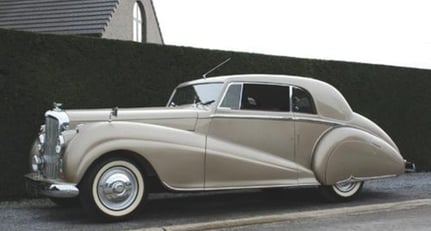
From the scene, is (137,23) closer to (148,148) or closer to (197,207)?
(197,207)

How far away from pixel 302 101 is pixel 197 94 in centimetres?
150

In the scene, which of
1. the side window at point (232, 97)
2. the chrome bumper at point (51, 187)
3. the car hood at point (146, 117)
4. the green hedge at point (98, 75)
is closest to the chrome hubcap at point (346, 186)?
the side window at point (232, 97)

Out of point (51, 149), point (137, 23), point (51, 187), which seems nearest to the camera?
point (51, 187)

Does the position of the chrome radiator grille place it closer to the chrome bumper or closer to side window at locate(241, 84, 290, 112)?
the chrome bumper

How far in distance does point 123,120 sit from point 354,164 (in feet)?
11.0

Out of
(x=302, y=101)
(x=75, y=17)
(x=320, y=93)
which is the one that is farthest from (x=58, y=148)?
(x=75, y=17)

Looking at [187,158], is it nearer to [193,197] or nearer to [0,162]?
[193,197]

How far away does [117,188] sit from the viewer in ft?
23.4

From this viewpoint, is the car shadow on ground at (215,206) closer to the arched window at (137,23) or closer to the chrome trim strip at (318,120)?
the chrome trim strip at (318,120)

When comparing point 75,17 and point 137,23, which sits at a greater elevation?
point 137,23

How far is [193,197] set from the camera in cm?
943

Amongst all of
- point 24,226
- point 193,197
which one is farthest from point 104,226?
point 193,197

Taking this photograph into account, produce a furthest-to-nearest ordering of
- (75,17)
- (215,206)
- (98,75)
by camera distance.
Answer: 1. (75,17)
2. (98,75)
3. (215,206)

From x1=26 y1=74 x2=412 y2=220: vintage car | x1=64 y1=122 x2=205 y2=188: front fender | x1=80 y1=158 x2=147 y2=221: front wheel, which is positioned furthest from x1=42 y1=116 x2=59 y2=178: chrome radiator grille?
x1=80 y1=158 x2=147 y2=221: front wheel
